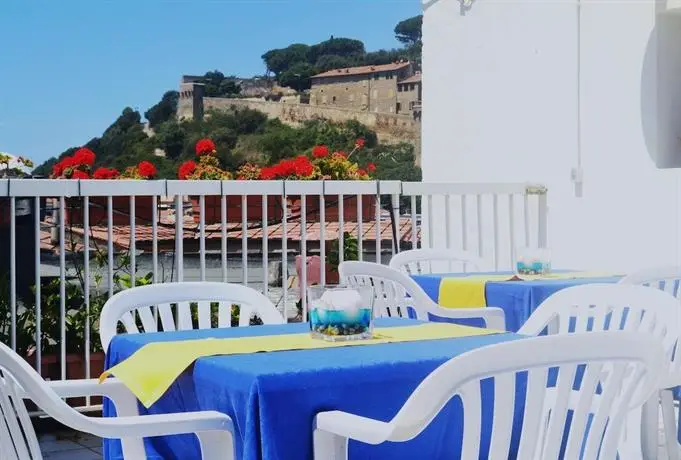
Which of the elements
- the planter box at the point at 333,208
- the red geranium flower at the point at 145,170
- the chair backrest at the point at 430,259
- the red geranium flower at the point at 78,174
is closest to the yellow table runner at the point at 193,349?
the chair backrest at the point at 430,259

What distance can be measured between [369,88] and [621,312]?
1729 inches

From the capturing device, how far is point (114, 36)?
49250 mm

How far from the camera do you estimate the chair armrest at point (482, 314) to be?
3672mm

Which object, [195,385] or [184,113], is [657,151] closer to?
[195,385]

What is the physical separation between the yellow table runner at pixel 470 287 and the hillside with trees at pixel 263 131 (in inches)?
1021

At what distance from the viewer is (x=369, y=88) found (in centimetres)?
4616

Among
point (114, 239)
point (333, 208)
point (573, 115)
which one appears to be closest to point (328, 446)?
point (114, 239)

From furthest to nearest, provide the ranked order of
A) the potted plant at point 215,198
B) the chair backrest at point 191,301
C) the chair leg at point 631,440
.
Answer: the potted plant at point 215,198 → the chair backrest at point 191,301 → the chair leg at point 631,440

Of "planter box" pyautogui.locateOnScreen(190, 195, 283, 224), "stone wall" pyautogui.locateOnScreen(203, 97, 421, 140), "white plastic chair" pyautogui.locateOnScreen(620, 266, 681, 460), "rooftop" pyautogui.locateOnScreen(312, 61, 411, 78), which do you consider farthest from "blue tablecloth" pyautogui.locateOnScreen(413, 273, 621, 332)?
"rooftop" pyautogui.locateOnScreen(312, 61, 411, 78)

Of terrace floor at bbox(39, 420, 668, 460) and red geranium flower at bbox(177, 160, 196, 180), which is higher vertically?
red geranium flower at bbox(177, 160, 196, 180)

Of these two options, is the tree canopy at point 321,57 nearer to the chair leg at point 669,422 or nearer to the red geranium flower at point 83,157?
the red geranium flower at point 83,157

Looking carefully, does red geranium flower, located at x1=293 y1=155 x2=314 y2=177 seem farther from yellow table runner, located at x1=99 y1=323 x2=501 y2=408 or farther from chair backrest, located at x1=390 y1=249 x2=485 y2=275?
yellow table runner, located at x1=99 y1=323 x2=501 y2=408

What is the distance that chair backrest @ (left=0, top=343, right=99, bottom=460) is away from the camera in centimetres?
184

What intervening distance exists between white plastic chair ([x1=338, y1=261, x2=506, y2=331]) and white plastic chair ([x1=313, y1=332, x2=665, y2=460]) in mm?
1957
